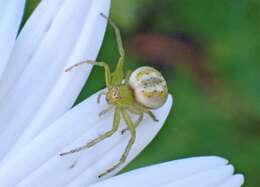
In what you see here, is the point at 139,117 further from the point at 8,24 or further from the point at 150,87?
the point at 8,24

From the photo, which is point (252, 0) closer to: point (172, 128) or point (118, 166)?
point (172, 128)

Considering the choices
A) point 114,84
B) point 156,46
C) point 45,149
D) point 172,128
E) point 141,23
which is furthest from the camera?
point 156,46

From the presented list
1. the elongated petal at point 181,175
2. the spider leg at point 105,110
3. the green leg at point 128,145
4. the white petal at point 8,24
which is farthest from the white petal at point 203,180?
the white petal at point 8,24

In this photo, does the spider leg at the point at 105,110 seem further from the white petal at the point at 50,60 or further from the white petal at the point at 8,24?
the white petal at the point at 8,24

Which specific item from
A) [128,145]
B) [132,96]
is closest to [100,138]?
[128,145]

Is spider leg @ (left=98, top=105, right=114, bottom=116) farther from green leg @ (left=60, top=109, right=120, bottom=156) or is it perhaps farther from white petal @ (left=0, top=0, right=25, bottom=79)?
white petal @ (left=0, top=0, right=25, bottom=79)

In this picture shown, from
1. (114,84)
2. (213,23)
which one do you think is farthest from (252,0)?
(114,84)

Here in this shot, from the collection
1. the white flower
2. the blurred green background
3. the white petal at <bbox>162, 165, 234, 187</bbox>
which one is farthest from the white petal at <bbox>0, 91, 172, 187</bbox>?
the blurred green background
